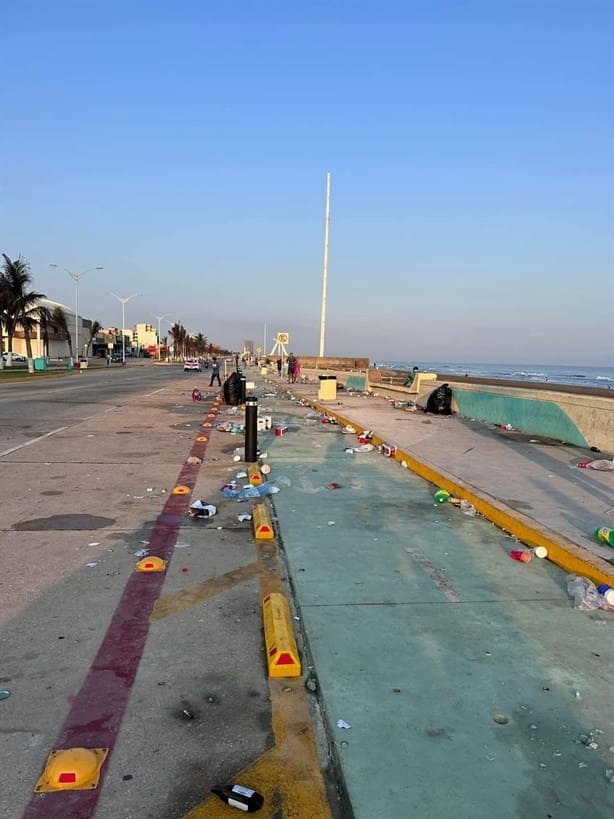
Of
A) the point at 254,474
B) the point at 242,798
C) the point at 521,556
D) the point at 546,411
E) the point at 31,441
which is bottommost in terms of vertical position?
the point at 31,441

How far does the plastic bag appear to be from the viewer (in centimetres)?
450

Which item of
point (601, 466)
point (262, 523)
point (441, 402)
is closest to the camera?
point (262, 523)

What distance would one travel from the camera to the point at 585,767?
2.73m

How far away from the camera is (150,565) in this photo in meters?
5.15

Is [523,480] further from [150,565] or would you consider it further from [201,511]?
[150,565]

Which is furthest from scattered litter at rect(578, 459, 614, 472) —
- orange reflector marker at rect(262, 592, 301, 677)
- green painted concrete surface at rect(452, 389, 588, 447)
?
orange reflector marker at rect(262, 592, 301, 677)

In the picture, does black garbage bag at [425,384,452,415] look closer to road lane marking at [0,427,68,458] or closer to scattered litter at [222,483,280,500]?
road lane marking at [0,427,68,458]

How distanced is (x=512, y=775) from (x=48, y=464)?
887 cm

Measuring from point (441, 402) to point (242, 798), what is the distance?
58.2ft

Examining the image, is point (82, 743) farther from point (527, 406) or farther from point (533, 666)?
point (527, 406)

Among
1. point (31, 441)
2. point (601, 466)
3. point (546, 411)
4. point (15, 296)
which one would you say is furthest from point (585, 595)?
point (15, 296)

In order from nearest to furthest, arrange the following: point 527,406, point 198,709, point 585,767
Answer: point 585,767 < point 198,709 < point 527,406

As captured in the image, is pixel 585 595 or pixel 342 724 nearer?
pixel 342 724

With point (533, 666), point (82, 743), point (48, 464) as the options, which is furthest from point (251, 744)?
point (48, 464)
